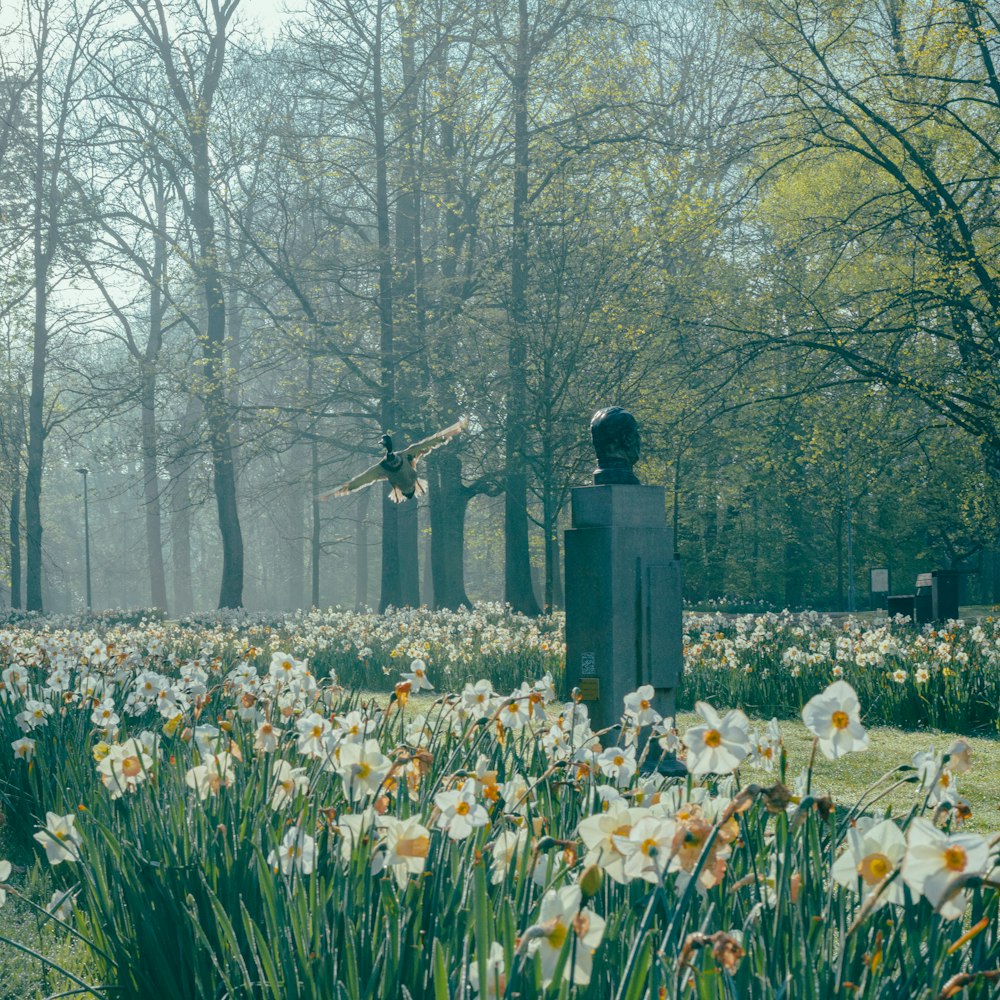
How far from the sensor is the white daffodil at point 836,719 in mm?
1857

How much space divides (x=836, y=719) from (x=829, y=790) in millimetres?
3929

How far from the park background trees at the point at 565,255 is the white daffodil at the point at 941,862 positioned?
11962mm

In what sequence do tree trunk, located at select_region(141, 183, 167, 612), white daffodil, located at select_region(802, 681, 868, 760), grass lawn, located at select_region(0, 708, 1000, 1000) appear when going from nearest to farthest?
1. white daffodil, located at select_region(802, 681, 868, 760)
2. grass lawn, located at select_region(0, 708, 1000, 1000)
3. tree trunk, located at select_region(141, 183, 167, 612)

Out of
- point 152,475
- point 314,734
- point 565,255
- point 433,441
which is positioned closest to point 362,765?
point 314,734

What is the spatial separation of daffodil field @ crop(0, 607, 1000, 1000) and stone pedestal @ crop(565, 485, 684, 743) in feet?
5.29

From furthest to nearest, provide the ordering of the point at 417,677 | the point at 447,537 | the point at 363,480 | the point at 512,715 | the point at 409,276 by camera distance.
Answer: the point at 447,537
the point at 409,276
the point at 363,480
the point at 417,677
the point at 512,715

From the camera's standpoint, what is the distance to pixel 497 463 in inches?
760

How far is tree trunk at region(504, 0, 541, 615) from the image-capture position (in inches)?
677

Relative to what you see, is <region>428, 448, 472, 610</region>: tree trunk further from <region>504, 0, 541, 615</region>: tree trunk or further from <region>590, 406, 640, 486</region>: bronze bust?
<region>590, 406, 640, 486</region>: bronze bust

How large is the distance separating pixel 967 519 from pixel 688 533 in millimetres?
6743

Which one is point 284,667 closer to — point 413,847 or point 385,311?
point 413,847

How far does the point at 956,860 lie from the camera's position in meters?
1.38

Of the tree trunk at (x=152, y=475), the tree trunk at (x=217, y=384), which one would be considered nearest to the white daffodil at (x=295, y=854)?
the tree trunk at (x=217, y=384)

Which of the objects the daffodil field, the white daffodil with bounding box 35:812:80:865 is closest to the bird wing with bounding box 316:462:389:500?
the daffodil field
